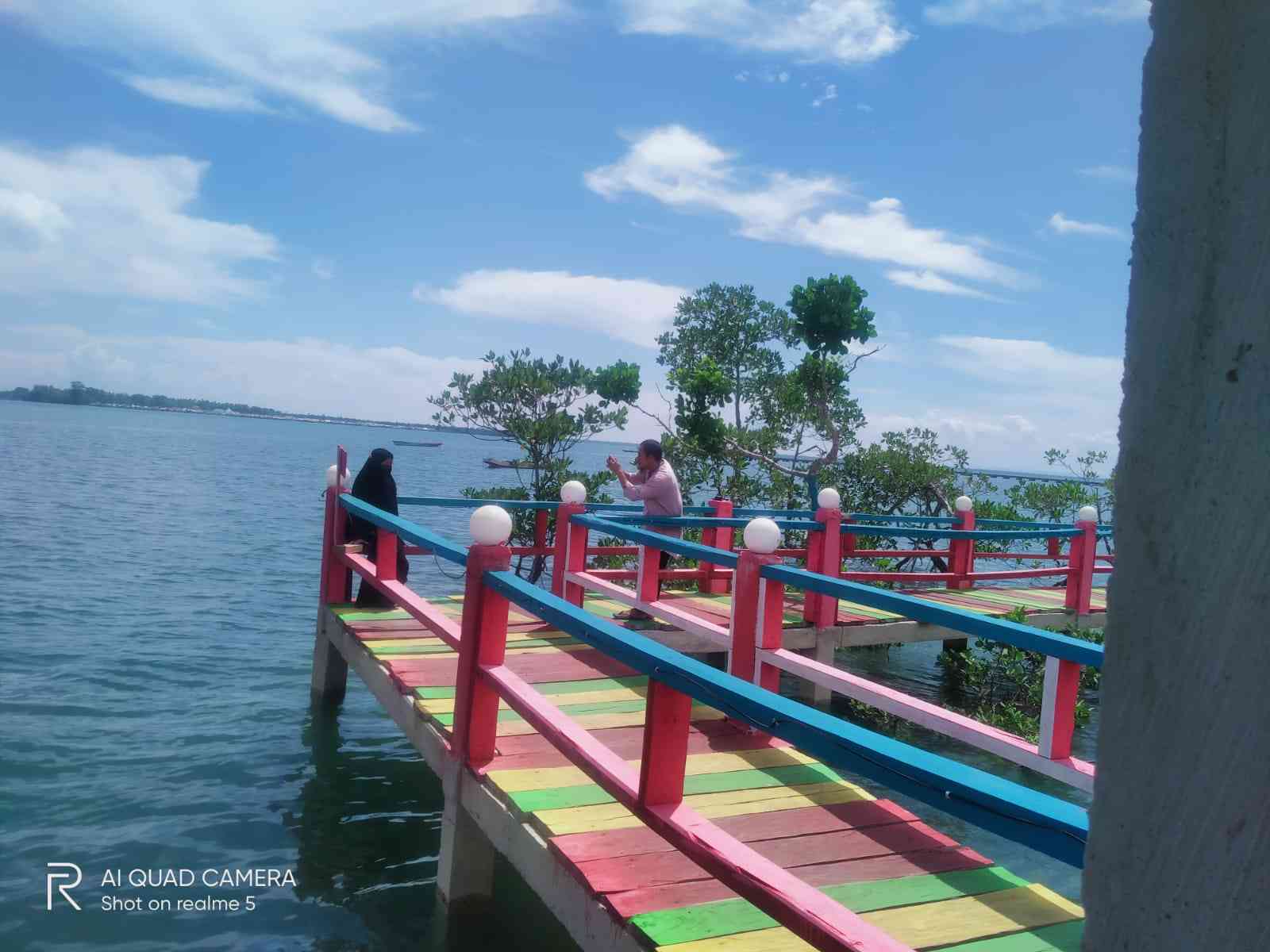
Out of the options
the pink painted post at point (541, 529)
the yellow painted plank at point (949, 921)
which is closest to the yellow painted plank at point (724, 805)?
the yellow painted plank at point (949, 921)

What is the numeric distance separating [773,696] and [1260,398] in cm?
184

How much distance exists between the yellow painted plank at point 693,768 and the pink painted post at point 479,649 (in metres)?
0.17

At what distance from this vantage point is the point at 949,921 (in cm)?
321

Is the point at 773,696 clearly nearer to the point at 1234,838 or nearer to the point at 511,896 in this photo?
the point at 1234,838

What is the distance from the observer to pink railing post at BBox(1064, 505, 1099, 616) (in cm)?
1037

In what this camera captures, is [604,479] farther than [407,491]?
No

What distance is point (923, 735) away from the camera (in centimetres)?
846

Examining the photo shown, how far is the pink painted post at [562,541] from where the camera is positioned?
7.54 meters

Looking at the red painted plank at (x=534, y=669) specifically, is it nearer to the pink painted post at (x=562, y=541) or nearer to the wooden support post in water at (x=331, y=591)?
the pink painted post at (x=562, y=541)

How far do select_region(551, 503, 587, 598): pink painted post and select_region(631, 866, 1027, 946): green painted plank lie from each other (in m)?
4.33

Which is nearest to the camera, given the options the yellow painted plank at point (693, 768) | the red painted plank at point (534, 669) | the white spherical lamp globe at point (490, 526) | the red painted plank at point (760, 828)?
the red painted plank at point (760, 828)

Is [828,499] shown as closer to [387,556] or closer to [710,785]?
[387,556]

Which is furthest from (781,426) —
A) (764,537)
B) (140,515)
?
(140,515)

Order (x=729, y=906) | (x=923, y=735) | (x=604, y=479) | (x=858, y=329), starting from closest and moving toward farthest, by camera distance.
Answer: (x=729, y=906) < (x=923, y=735) < (x=858, y=329) < (x=604, y=479)
